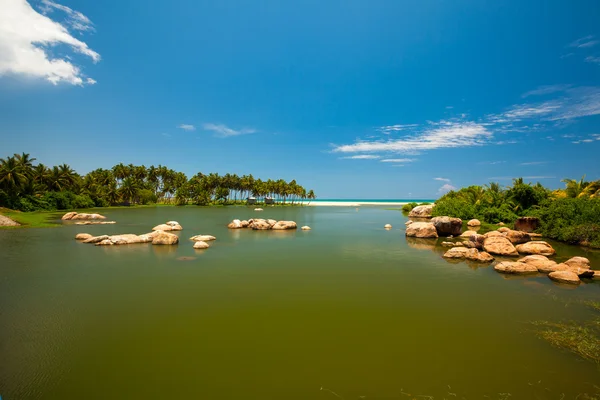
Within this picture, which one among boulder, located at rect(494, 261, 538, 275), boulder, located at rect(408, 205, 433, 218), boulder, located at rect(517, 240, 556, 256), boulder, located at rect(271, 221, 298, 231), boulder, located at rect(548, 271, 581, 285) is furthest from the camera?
boulder, located at rect(408, 205, 433, 218)

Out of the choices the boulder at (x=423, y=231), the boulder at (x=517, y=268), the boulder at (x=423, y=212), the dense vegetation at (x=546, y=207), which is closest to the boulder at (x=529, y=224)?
the dense vegetation at (x=546, y=207)

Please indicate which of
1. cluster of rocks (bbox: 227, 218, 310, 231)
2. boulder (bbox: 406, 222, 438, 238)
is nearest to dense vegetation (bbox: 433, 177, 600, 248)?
boulder (bbox: 406, 222, 438, 238)

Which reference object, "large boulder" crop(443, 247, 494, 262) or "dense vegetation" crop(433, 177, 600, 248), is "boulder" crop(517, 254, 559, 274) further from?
"dense vegetation" crop(433, 177, 600, 248)

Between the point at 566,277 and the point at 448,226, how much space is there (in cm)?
1706

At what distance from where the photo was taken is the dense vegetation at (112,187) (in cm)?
5831

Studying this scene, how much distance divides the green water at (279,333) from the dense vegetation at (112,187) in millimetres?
60891

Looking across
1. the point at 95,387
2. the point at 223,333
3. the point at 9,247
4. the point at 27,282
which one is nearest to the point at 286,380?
the point at 223,333

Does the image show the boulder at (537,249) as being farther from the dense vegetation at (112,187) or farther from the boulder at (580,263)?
the dense vegetation at (112,187)

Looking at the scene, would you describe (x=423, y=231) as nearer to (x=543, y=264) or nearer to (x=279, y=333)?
(x=543, y=264)

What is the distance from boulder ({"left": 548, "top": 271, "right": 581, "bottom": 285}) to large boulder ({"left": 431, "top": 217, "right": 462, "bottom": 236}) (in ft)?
53.9

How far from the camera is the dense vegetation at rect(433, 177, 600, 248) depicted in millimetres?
22834

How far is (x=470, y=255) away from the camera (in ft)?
61.6

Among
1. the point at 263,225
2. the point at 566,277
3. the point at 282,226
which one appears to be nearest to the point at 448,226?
the point at 566,277

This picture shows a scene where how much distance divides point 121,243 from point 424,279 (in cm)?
2335
